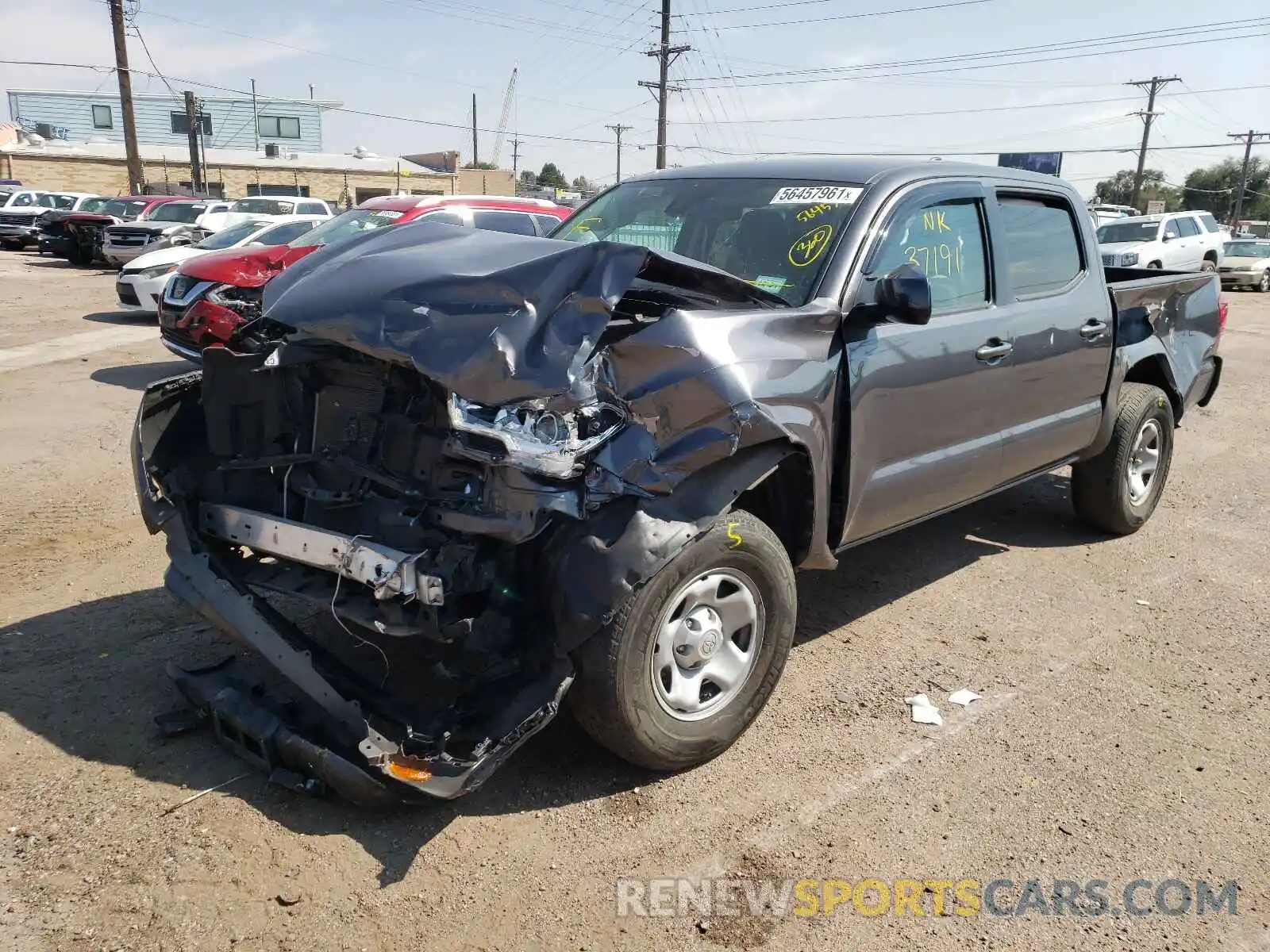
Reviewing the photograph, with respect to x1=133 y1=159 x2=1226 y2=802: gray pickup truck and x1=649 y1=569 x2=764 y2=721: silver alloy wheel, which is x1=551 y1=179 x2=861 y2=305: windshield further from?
x1=649 y1=569 x2=764 y2=721: silver alloy wheel

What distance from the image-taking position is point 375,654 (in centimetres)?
379

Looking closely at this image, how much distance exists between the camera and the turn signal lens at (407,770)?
2.65 m

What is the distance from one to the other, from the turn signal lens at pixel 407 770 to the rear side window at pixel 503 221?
27.2 feet

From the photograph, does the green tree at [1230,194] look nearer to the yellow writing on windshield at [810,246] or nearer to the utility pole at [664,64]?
the utility pole at [664,64]

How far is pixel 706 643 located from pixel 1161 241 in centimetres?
2318

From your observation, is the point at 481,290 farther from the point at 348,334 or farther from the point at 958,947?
the point at 958,947

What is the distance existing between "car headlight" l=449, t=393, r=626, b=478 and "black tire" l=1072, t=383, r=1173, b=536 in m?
3.78

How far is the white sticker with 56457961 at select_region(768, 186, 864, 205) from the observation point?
3.83 metres

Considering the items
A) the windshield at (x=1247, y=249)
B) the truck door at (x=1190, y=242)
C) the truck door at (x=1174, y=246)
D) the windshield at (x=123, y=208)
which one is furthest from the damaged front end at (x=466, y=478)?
the windshield at (x=1247, y=249)

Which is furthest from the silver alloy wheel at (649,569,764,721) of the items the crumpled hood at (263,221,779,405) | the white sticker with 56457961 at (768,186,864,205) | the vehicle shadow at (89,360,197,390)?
the vehicle shadow at (89,360,197,390)

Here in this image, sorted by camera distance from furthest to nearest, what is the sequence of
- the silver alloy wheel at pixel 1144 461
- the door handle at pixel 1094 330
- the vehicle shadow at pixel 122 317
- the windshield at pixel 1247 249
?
the windshield at pixel 1247 249
the vehicle shadow at pixel 122 317
the silver alloy wheel at pixel 1144 461
the door handle at pixel 1094 330

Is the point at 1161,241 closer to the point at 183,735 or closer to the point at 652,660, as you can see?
the point at 652,660

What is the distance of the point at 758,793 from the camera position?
10.3ft

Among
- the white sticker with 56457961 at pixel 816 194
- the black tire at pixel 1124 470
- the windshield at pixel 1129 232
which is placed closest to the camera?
the white sticker with 56457961 at pixel 816 194
